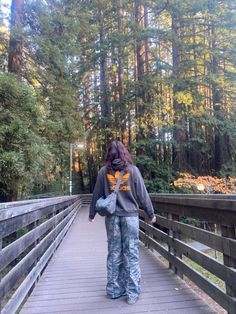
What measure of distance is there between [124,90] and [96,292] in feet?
57.8

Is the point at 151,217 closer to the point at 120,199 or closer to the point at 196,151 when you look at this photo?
the point at 120,199

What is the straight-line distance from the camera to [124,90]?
20906mm

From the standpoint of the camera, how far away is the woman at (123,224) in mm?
3842

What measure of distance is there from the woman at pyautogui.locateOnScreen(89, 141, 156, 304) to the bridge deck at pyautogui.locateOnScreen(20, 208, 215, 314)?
0.67 ft

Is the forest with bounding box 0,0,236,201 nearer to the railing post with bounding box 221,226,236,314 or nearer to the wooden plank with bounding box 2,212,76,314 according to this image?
the wooden plank with bounding box 2,212,76,314

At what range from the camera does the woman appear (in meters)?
3.84

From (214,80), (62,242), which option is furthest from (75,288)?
(214,80)

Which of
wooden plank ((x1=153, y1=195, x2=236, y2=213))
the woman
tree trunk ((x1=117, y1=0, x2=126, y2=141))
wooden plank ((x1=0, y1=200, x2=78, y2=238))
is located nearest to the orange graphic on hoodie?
the woman

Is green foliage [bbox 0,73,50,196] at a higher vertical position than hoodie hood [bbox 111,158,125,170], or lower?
higher

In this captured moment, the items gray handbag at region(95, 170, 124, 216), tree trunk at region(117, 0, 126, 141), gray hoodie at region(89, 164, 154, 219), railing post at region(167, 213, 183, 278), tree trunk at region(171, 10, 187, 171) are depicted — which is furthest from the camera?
tree trunk at region(117, 0, 126, 141)

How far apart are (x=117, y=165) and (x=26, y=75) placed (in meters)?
11.4

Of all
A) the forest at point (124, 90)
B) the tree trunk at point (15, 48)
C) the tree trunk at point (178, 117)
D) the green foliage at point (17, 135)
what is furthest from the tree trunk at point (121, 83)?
the green foliage at point (17, 135)

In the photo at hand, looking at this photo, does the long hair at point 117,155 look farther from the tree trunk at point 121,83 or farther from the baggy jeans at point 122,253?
the tree trunk at point 121,83

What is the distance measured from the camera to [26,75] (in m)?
14.2
